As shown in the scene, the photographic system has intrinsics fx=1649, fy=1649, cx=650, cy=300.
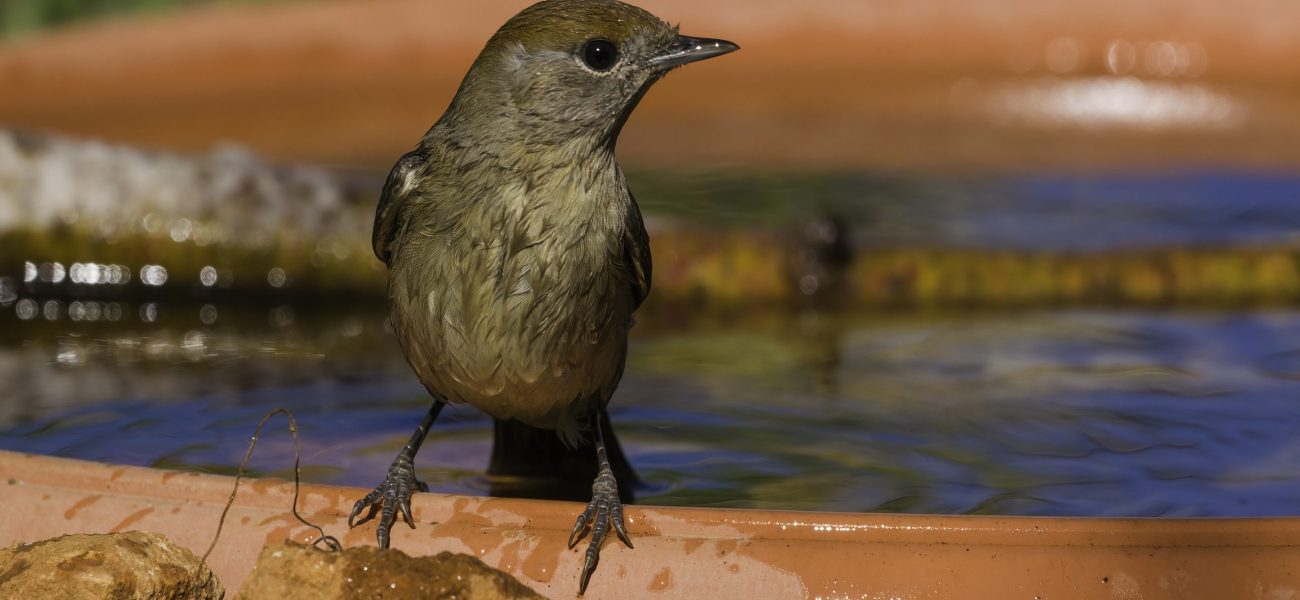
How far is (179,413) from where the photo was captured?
423 centimetres

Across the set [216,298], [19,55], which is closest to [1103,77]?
[216,298]

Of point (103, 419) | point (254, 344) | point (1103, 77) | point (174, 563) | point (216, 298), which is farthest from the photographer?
point (1103, 77)

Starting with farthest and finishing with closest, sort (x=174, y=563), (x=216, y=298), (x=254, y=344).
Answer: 1. (x=216, y=298)
2. (x=254, y=344)
3. (x=174, y=563)

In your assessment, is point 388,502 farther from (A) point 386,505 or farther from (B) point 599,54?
(B) point 599,54

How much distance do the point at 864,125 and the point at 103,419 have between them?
4.60 metres

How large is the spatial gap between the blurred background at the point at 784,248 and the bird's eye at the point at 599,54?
1001 millimetres

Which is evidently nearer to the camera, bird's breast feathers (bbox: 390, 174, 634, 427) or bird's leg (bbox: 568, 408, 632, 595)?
bird's leg (bbox: 568, 408, 632, 595)

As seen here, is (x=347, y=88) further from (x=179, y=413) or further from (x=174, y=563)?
(x=174, y=563)

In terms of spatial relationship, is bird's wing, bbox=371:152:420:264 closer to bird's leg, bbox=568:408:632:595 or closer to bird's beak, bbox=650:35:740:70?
bird's beak, bbox=650:35:740:70

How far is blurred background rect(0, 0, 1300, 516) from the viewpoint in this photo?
4051 mm

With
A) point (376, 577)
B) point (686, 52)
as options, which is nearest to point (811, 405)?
point (686, 52)

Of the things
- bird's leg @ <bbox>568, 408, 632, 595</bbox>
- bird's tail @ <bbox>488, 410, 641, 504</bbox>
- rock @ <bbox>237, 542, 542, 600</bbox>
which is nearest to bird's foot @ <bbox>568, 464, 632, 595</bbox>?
bird's leg @ <bbox>568, 408, 632, 595</bbox>

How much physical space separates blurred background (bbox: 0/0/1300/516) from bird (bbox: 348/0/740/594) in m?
0.51

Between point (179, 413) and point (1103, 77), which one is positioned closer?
point (179, 413)
